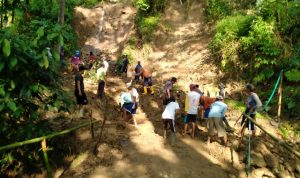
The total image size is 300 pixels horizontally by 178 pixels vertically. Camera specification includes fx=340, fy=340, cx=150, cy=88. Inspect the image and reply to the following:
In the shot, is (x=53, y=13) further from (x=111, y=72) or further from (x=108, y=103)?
(x=108, y=103)

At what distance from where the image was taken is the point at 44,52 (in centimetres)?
654

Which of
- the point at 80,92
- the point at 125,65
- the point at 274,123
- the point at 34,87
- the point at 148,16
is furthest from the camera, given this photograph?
the point at 148,16

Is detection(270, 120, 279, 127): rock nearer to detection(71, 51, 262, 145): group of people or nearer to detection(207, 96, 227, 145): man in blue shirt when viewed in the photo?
detection(71, 51, 262, 145): group of people

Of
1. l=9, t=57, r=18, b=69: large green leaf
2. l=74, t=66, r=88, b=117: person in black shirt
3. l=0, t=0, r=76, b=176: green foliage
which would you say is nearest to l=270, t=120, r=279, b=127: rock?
l=74, t=66, r=88, b=117: person in black shirt

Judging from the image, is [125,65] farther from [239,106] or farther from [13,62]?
[13,62]

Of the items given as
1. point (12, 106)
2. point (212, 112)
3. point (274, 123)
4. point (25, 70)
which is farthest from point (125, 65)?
point (12, 106)

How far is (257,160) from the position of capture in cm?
957

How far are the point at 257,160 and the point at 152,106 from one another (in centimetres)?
535

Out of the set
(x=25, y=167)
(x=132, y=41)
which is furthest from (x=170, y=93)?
(x=132, y=41)

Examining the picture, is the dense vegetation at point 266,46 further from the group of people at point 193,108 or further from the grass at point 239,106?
the group of people at point 193,108

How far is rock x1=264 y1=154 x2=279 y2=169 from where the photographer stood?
9580mm

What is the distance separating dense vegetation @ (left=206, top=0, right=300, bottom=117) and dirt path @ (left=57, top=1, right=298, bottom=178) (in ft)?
4.41

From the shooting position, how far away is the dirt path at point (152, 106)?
8.92 meters

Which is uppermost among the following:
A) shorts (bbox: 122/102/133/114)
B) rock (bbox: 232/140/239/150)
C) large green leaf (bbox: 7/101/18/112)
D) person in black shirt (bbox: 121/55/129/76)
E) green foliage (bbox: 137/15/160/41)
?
green foliage (bbox: 137/15/160/41)
